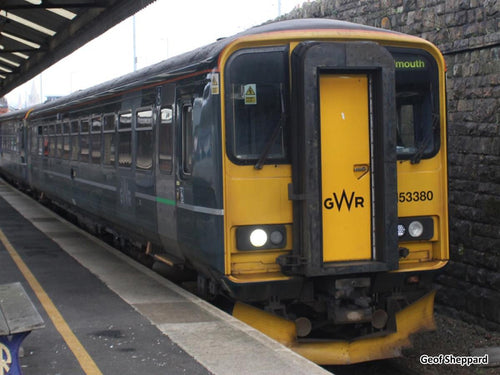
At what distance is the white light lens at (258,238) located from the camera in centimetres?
653

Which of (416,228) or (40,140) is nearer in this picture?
(416,228)

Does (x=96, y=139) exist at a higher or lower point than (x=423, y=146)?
higher

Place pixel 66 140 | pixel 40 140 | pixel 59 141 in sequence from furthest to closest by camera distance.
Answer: pixel 40 140 < pixel 59 141 < pixel 66 140

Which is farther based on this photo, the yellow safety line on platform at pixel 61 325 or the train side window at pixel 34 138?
the train side window at pixel 34 138

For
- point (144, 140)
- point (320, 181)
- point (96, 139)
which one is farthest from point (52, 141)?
point (320, 181)

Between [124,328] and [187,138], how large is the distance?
1910mm

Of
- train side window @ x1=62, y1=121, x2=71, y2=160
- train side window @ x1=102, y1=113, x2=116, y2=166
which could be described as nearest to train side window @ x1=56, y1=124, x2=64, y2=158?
train side window @ x1=62, y1=121, x2=71, y2=160

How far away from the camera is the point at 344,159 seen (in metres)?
6.61

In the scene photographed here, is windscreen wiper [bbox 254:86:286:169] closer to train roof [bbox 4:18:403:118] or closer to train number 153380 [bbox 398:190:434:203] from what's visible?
train roof [bbox 4:18:403:118]

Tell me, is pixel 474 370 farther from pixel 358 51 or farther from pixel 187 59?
pixel 187 59

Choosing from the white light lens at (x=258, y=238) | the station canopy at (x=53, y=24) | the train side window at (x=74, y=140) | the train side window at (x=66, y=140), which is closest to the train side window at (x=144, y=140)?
the white light lens at (x=258, y=238)

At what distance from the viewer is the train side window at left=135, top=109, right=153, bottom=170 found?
8734 mm

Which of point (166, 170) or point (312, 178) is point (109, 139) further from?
point (312, 178)

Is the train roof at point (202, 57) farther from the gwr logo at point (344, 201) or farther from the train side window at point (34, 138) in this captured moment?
the train side window at point (34, 138)
